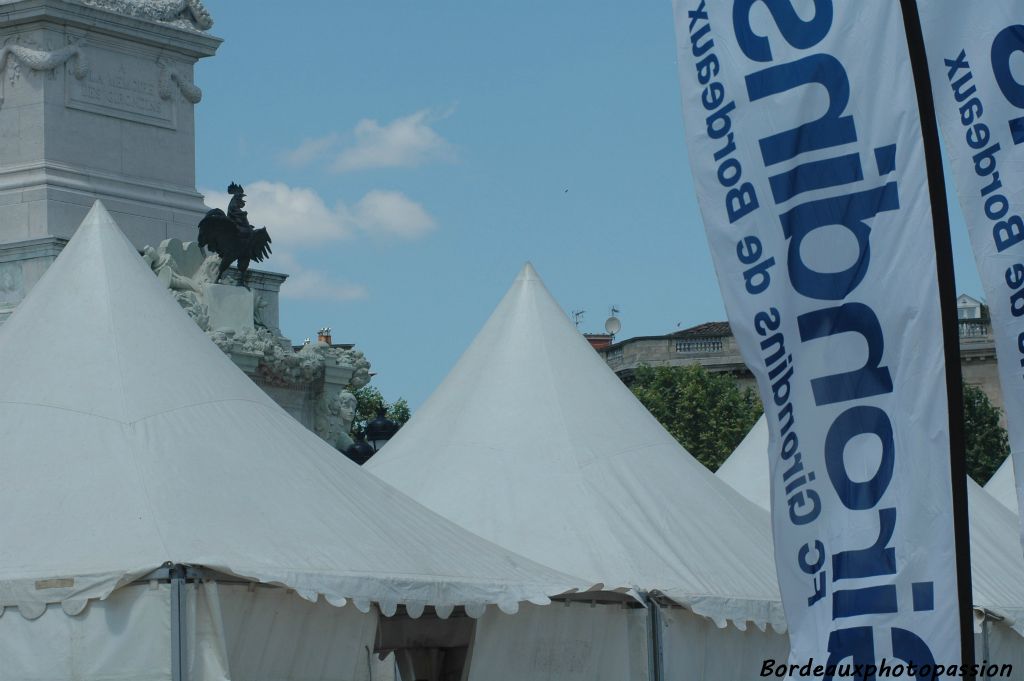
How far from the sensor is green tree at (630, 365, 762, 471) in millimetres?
60156

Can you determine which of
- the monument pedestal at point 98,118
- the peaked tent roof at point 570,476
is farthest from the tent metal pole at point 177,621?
the monument pedestal at point 98,118

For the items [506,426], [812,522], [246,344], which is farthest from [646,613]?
[246,344]

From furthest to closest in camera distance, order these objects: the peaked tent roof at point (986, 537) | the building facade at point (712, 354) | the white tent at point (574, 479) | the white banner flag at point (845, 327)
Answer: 1. the building facade at point (712, 354)
2. the peaked tent roof at point (986, 537)
3. the white tent at point (574, 479)
4. the white banner flag at point (845, 327)

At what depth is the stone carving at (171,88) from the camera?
32312 mm

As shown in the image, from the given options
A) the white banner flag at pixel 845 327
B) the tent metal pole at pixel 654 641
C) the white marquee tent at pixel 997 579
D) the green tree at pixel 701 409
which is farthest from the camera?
the green tree at pixel 701 409

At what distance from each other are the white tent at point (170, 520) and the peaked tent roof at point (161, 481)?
0.04 ft

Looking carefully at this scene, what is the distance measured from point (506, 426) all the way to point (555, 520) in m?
1.44

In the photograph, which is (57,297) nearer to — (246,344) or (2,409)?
(2,409)

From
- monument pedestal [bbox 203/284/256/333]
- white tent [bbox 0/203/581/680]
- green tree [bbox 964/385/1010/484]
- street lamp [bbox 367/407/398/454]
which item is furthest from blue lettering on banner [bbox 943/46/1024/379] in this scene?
green tree [bbox 964/385/1010/484]

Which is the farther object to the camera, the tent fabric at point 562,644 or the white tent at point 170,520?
the tent fabric at point 562,644

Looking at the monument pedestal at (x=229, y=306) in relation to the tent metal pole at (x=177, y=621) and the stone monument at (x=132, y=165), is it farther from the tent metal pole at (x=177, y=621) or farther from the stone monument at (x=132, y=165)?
the tent metal pole at (x=177, y=621)

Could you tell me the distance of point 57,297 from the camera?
13.2 metres

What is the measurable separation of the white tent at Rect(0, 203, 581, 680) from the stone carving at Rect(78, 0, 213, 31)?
18.2 meters

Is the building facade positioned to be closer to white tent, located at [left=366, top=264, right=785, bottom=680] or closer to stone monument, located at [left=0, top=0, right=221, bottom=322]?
stone monument, located at [left=0, top=0, right=221, bottom=322]
